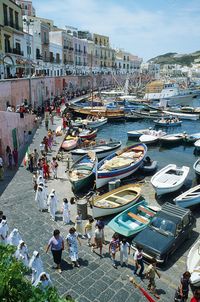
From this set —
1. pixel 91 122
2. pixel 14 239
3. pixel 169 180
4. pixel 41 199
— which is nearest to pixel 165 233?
pixel 14 239

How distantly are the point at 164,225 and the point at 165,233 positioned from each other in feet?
1.45

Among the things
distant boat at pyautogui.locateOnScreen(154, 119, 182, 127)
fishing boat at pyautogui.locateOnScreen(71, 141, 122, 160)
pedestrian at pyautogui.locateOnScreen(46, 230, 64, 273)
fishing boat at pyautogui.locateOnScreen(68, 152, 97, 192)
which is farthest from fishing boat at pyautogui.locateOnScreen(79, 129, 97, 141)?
pedestrian at pyautogui.locateOnScreen(46, 230, 64, 273)

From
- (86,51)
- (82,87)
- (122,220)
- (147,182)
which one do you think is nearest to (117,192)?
(122,220)

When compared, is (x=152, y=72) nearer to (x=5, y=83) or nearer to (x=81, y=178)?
(x=5, y=83)

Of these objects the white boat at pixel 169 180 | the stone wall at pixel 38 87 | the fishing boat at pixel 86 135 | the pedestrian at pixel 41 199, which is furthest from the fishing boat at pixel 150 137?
the pedestrian at pixel 41 199

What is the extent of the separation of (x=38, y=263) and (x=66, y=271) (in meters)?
1.53

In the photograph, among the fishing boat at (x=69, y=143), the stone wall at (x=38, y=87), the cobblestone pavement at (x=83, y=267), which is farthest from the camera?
the fishing boat at (x=69, y=143)

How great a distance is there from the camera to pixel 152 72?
139000mm

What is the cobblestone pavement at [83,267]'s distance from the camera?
1002 cm

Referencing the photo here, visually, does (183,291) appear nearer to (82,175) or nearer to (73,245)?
(73,245)

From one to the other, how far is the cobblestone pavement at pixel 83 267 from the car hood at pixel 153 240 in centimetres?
72

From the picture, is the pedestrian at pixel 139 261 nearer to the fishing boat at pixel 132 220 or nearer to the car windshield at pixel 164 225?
the car windshield at pixel 164 225

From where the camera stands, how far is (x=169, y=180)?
66.0 ft

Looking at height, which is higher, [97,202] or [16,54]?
[16,54]
